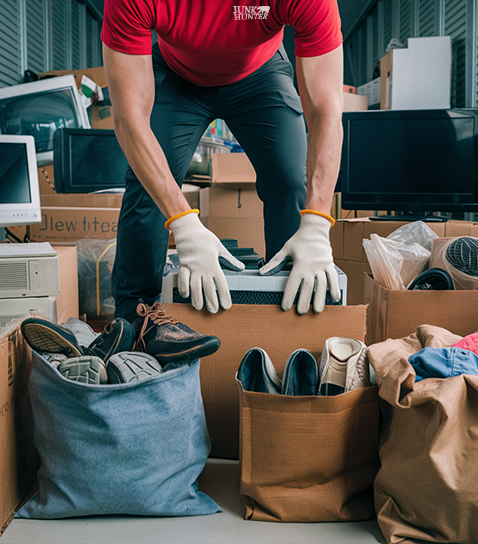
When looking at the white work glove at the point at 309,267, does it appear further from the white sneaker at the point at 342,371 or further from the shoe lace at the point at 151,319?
the shoe lace at the point at 151,319

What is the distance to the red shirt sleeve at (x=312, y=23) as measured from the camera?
42.7 inches

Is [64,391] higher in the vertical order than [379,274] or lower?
lower

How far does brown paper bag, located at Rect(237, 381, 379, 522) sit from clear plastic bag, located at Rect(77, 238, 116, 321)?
1309 mm

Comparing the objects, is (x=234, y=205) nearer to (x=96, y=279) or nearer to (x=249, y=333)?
(x=96, y=279)

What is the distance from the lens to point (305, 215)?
107 centimetres

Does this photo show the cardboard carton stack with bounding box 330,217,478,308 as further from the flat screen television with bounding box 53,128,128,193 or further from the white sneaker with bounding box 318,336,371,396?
the flat screen television with bounding box 53,128,128,193

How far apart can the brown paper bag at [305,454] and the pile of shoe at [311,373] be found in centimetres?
4

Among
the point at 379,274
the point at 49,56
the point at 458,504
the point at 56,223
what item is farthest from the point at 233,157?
the point at 49,56

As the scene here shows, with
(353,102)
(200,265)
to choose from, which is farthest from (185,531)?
(353,102)

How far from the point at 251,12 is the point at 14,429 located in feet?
3.38

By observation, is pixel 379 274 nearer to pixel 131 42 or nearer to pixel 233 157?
pixel 131 42

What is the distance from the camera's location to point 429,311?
1.15 meters

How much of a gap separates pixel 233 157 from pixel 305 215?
4.76 feet

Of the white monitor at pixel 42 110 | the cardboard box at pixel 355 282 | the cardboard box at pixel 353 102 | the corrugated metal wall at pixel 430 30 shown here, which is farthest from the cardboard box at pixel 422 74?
the white monitor at pixel 42 110
